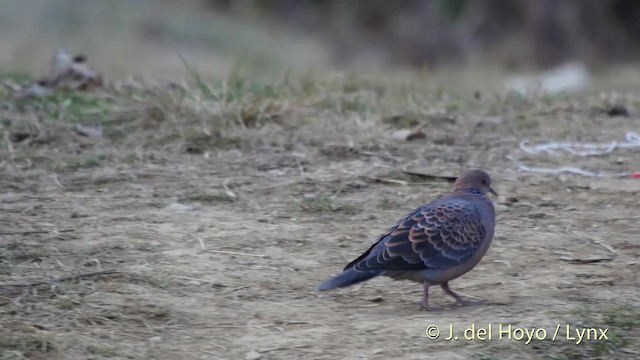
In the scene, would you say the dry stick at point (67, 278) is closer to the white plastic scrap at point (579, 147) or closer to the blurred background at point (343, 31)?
the white plastic scrap at point (579, 147)

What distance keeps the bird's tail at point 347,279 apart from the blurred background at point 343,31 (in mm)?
8200

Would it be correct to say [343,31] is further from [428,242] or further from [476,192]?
[428,242]

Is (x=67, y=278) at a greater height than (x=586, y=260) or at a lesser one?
lesser

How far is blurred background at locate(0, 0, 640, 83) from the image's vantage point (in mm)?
12797

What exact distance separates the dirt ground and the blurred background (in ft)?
18.7

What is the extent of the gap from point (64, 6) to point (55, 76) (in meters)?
5.96

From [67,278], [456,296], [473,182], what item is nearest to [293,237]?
[473,182]

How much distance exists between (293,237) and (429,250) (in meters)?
0.93

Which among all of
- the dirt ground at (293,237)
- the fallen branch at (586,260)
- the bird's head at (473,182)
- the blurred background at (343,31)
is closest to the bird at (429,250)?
the dirt ground at (293,237)

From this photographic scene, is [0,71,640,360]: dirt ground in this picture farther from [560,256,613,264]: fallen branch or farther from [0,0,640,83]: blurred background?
[0,0,640,83]: blurred background

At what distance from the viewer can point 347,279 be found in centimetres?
394

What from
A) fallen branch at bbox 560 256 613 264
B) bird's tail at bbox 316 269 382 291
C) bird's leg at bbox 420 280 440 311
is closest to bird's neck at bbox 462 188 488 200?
fallen branch at bbox 560 256 613 264

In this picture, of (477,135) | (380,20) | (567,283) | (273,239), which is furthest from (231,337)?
(380,20)

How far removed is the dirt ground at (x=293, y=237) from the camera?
3.71m
